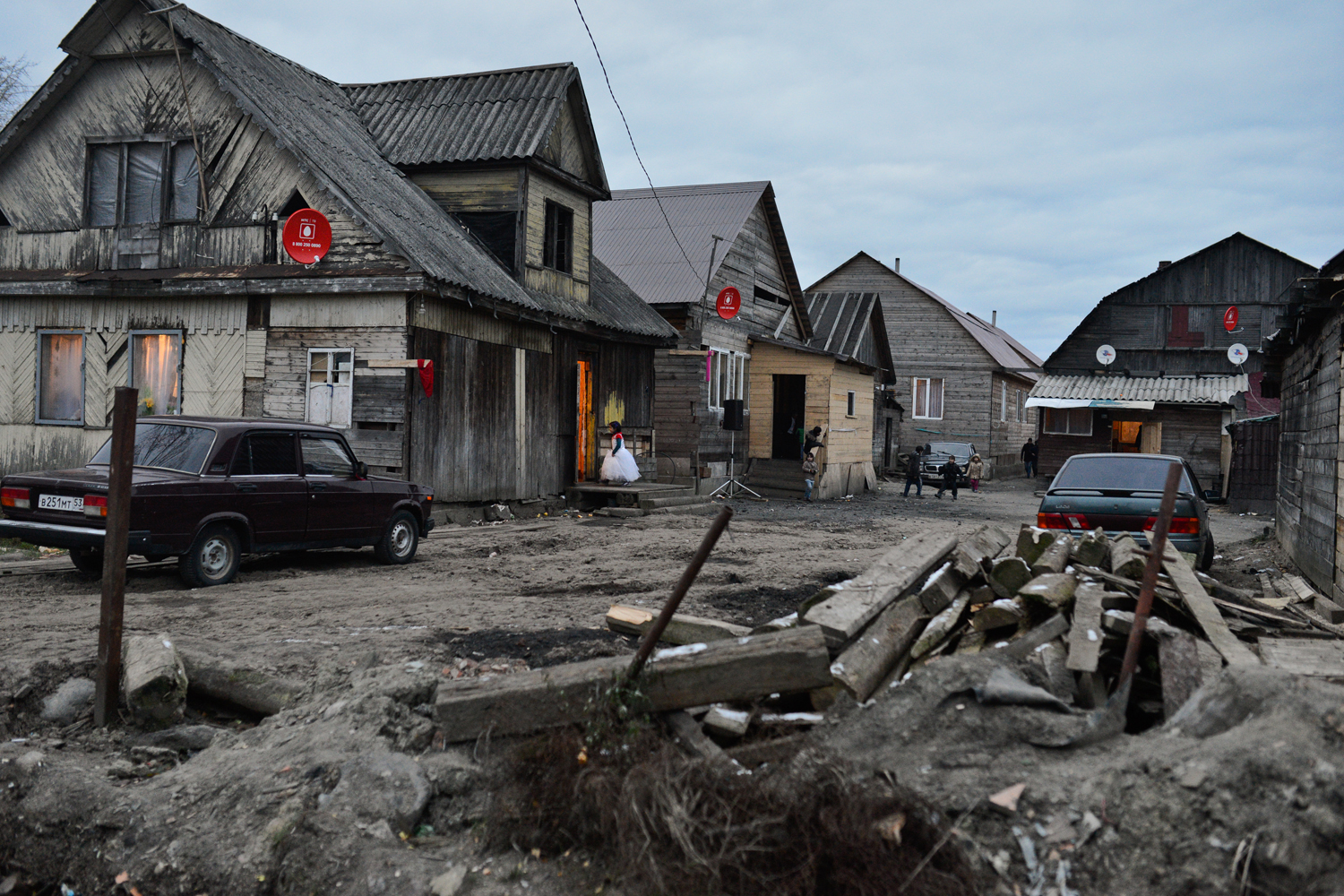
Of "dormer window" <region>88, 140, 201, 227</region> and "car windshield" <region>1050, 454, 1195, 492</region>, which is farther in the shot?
"dormer window" <region>88, 140, 201, 227</region>

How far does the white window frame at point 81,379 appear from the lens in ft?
52.7

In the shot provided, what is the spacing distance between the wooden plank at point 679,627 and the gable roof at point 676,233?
60.8 ft

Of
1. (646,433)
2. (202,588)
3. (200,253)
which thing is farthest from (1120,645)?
(646,433)

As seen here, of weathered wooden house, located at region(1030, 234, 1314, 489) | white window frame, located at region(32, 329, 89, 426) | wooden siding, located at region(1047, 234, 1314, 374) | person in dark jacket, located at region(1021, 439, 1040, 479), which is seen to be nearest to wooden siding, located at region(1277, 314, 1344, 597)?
white window frame, located at region(32, 329, 89, 426)

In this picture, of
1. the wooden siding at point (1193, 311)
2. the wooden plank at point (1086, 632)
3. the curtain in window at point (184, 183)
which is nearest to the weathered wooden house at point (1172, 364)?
the wooden siding at point (1193, 311)

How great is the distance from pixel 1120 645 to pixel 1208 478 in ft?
99.3

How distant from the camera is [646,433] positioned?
21.4 metres

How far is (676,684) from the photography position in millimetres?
4789

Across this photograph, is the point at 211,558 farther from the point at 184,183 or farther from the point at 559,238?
the point at 559,238

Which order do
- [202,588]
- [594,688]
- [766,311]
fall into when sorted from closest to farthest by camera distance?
[594,688] → [202,588] → [766,311]

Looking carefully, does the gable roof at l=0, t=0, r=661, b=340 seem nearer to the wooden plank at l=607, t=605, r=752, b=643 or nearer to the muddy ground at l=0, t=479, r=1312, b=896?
the muddy ground at l=0, t=479, r=1312, b=896

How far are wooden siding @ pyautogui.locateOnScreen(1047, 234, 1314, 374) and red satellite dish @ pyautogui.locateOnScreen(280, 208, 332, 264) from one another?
1034 inches

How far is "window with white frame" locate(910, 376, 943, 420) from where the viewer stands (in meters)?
42.8

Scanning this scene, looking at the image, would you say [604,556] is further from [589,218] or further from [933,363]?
[933,363]
